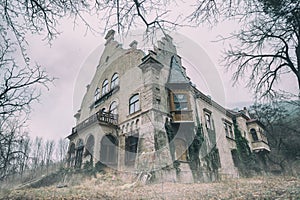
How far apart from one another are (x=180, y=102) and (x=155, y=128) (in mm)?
3368

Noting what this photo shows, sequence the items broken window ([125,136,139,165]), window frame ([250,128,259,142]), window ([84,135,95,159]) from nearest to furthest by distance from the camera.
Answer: broken window ([125,136,139,165]) < window ([84,135,95,159]) < window frame ([250,128,259,142])

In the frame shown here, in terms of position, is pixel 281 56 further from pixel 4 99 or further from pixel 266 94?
pixel 4 99

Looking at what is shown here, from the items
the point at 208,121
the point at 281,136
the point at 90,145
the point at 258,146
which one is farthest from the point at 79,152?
the point at 281,136

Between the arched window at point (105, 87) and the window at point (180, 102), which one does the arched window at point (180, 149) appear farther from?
the arched window at point (105, 87)

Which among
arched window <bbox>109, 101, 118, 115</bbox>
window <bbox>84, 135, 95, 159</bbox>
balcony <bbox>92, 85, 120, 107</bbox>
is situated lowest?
window <bbox>84, 135, 95, 159</bbox>

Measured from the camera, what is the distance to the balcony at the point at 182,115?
A: 15.2m

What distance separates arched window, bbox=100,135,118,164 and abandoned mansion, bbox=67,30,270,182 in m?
0.07

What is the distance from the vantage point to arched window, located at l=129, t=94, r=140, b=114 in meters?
15.9

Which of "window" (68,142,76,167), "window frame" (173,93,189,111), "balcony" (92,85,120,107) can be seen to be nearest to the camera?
"window frame" (173,93,189,111)

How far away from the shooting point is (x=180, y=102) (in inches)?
626

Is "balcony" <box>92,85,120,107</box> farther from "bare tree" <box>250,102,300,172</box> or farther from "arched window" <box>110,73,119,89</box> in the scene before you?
"bare tree" <box>250,102,300,172</box>

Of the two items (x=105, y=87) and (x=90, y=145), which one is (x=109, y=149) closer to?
(x=90, y=145)

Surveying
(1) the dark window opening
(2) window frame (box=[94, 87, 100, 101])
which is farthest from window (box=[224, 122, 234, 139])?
(2) window frame (box=[94, 87, 100, 101])

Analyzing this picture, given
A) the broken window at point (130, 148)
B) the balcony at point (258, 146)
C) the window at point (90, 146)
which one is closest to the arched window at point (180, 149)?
the broken window at point (130, 148)
